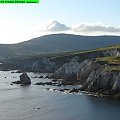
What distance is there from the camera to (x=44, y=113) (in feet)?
375

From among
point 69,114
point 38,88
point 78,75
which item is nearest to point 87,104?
point 69,114

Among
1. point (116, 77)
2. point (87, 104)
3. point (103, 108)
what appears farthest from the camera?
point (116, 77)

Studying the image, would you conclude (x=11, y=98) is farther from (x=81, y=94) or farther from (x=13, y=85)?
(x=13, y=85)

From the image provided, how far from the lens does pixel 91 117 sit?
10794 cm

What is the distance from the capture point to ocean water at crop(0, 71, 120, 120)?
109294 millimetres

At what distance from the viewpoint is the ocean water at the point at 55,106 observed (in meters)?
109

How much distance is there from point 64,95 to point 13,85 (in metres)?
51.8

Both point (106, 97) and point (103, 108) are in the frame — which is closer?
point (103, 108)

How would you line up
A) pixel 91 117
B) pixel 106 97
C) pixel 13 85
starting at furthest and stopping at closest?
pixel 13 85 < pixel 106 97 < pixel 91 117

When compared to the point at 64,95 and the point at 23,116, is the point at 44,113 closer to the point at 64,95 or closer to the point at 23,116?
the point at 23,116

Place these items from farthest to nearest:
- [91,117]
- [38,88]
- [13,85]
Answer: [13,85] < [38,88] < [91,117]

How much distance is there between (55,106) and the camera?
12619 centimetres

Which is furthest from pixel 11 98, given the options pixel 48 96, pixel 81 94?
pixel 81 94

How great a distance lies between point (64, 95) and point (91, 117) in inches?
1685
